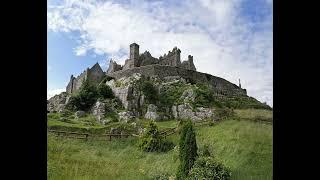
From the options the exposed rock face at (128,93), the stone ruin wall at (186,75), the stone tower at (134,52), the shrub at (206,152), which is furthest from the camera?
the stone tower at (134,52)

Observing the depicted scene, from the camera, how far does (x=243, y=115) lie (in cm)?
1656

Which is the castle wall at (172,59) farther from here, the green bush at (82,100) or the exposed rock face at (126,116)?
the exposed rock face at (126,116)

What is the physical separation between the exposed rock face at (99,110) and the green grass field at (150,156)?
4.47 meters

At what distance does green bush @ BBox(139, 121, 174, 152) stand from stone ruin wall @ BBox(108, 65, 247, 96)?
10.8 meters

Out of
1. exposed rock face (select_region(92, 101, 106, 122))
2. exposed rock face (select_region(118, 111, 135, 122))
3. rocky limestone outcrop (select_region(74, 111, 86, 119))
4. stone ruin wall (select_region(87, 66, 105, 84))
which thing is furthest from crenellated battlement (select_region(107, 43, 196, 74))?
exposed rock face (select_region(118, 111, 135, 122))

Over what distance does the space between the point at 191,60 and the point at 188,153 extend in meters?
16.4

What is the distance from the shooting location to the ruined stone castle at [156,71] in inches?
978

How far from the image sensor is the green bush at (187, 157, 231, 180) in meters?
9.98

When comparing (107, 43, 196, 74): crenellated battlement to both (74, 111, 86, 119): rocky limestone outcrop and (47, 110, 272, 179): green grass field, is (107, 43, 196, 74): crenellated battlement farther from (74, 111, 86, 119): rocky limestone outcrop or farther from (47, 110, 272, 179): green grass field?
(47, 110, 272, 179): green grass field

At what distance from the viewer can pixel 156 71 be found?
24.9 metres

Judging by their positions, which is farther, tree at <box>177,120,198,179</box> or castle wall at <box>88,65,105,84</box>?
castle wall at <box>88,65,105,84</box>

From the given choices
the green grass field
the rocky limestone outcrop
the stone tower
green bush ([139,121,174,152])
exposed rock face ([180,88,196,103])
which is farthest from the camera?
the stone tower

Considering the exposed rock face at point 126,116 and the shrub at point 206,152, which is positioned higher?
the exposed rock face at point 126,116

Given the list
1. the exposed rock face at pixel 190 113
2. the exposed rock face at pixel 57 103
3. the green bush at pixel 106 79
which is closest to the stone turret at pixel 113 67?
the green bush at pixel 106 79
